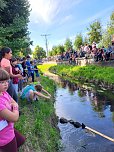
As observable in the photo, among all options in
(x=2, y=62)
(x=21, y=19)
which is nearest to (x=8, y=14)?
(x=21, y=19)

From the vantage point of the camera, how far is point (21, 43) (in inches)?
661

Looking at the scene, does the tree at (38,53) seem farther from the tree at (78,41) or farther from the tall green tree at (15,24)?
the tall green tree at (15,24)

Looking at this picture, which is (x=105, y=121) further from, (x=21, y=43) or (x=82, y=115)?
(x=21, y=43)

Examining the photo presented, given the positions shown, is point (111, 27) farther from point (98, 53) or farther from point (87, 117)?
point (87, 117)

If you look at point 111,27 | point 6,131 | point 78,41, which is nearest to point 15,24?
point 6,131

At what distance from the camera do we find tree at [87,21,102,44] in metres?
40.8

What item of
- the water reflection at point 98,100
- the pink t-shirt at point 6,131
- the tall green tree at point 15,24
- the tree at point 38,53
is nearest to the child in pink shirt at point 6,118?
the pink t-shirt at point 6,131

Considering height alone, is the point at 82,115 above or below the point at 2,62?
below

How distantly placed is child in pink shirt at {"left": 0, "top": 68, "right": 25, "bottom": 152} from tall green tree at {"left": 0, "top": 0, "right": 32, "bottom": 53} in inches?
425

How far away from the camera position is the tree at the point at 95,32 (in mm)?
40812

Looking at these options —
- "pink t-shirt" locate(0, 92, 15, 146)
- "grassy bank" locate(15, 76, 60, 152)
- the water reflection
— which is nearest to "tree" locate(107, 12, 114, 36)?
the water reflection

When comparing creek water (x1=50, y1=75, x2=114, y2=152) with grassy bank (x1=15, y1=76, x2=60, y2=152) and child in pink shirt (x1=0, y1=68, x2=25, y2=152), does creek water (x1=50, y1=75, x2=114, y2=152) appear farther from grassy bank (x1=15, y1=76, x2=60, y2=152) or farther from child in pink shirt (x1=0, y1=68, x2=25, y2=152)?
child in pink shirt (x1=0, y1=68, x2=25, y2=152)

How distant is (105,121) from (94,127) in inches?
38.6

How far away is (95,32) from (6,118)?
3828 cm
